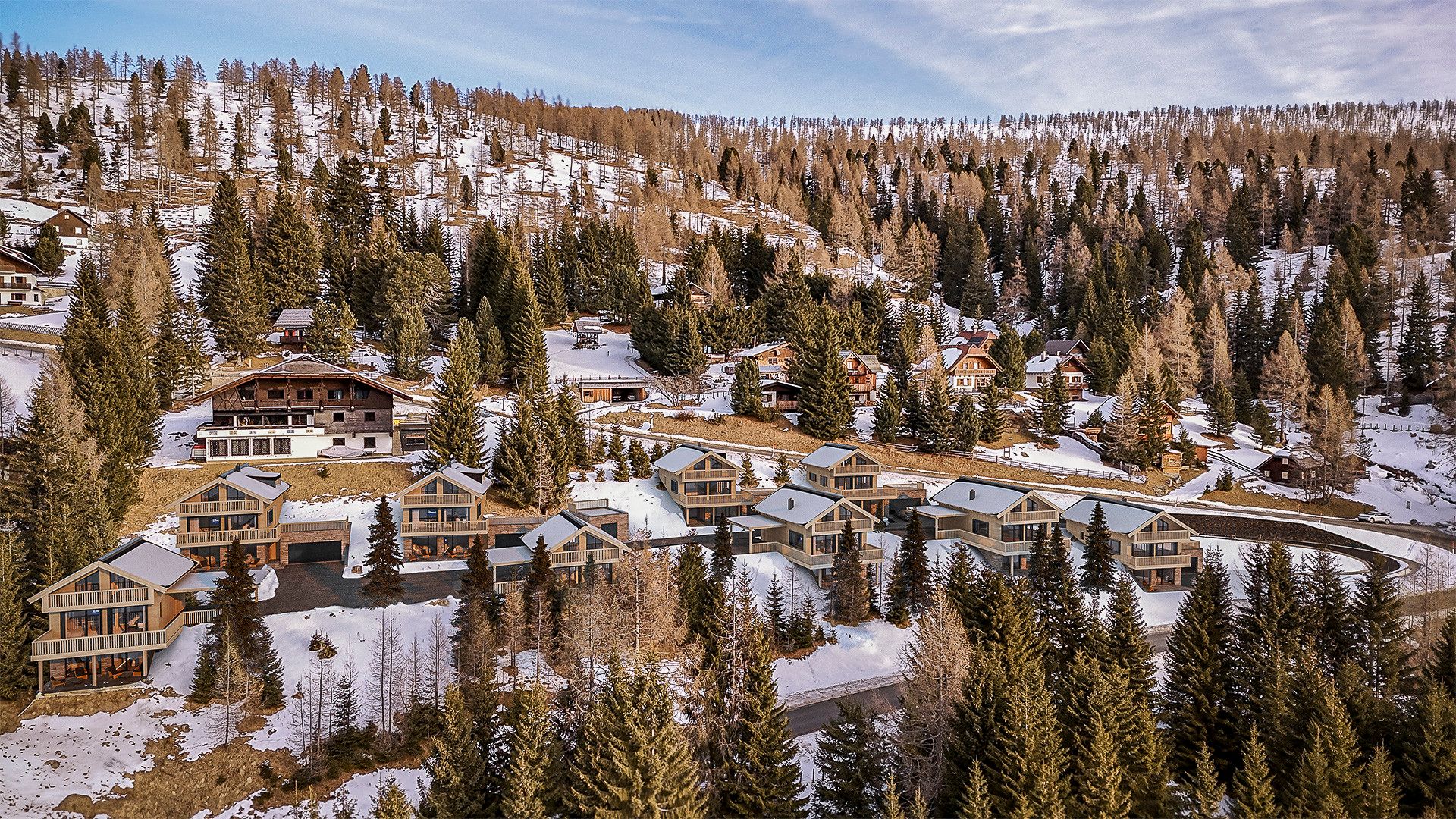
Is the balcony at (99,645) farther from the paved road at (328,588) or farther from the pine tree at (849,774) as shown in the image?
the pine tree at (849,774)

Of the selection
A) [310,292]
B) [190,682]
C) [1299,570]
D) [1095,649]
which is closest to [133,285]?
[310,292]

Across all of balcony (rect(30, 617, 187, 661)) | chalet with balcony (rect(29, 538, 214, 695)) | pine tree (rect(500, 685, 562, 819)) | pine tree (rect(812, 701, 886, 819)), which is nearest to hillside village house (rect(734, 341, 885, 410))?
pine tree (rect(812, 701, 886, 819))

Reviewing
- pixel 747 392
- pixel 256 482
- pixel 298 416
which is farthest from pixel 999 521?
pixel 298 416

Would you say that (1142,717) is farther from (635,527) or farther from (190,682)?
(190,682)

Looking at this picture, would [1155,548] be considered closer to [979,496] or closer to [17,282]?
[979,496]

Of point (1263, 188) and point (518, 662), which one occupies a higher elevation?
point (1263, 188)

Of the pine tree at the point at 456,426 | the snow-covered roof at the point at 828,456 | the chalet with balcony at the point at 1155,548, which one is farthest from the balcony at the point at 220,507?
the chalet with balcony at the point at 1155,548

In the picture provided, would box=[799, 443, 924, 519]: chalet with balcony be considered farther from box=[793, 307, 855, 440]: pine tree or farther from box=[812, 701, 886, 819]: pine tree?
box=[812, 701, 886, 819]: pine tree
